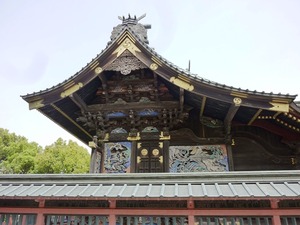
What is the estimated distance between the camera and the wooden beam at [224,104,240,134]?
281 inches

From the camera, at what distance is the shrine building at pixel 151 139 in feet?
16.8

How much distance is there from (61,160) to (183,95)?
32.1m

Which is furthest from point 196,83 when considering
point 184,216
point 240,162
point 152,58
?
point 184,216

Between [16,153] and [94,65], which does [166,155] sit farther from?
[16,153]

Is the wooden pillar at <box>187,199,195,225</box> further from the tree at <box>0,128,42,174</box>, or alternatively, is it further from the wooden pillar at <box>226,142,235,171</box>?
the tree at <box>0,128,42,174</box>

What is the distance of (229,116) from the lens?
771 centimetres

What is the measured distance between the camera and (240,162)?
829 centimetres

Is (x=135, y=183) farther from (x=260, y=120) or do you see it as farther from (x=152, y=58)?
(x=260, y=120)

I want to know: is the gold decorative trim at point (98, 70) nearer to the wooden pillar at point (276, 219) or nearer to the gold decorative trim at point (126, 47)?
the gold decorative trim at point (126, 47)

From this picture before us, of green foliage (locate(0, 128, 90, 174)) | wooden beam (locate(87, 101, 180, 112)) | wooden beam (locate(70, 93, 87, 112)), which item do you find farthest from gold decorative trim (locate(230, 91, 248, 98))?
green foliage (locate(0, 128, 90, 174))

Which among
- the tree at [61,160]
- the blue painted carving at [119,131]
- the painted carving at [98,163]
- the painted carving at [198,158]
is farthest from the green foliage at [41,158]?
the painted carving at [198,158]

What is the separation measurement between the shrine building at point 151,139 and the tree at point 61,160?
91.5 feet

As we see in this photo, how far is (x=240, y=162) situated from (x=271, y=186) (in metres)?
3.51

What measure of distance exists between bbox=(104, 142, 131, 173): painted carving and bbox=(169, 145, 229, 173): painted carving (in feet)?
4.59
